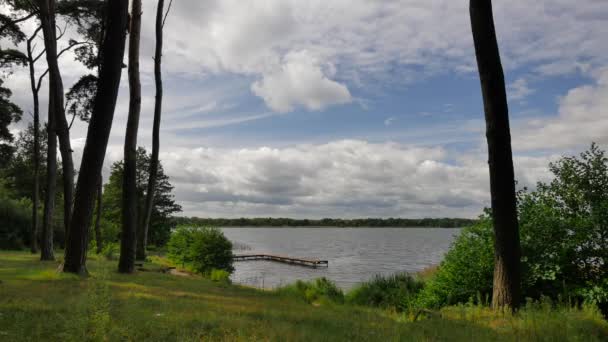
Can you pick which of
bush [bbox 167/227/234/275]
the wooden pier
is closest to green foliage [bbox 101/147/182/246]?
the wooden pier

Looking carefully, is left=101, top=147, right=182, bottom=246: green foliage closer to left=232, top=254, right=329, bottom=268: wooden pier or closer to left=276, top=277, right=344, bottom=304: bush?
left=232, top=254, right=329, bottom=268: wooden pier

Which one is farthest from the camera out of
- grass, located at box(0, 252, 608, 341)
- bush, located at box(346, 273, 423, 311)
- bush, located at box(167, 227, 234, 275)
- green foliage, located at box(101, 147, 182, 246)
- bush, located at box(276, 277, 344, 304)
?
green foliage, located at box(101, 147, 182, 246)

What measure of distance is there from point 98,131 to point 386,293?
11.1 metres

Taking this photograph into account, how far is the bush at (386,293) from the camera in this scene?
14760 mm

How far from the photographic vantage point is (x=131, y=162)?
13984mm

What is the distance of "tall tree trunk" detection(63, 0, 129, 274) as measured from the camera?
10.7 m

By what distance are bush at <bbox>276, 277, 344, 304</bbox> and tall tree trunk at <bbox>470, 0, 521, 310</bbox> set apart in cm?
515

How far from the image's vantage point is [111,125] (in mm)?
11055

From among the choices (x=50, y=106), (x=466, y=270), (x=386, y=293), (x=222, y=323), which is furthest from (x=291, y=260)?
(x=222, y=323)

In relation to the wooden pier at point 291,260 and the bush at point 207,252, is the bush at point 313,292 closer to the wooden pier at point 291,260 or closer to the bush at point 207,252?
the bush at point 207,252

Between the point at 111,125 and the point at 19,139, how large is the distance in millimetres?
53619

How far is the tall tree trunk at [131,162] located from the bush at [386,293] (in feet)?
24.6

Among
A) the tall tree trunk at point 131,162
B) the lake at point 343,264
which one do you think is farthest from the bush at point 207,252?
the tall tree trunk at point 131,162

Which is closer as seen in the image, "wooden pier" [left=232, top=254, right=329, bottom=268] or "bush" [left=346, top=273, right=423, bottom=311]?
"bush" [left=346, top=273, right=423, bottom=311]
